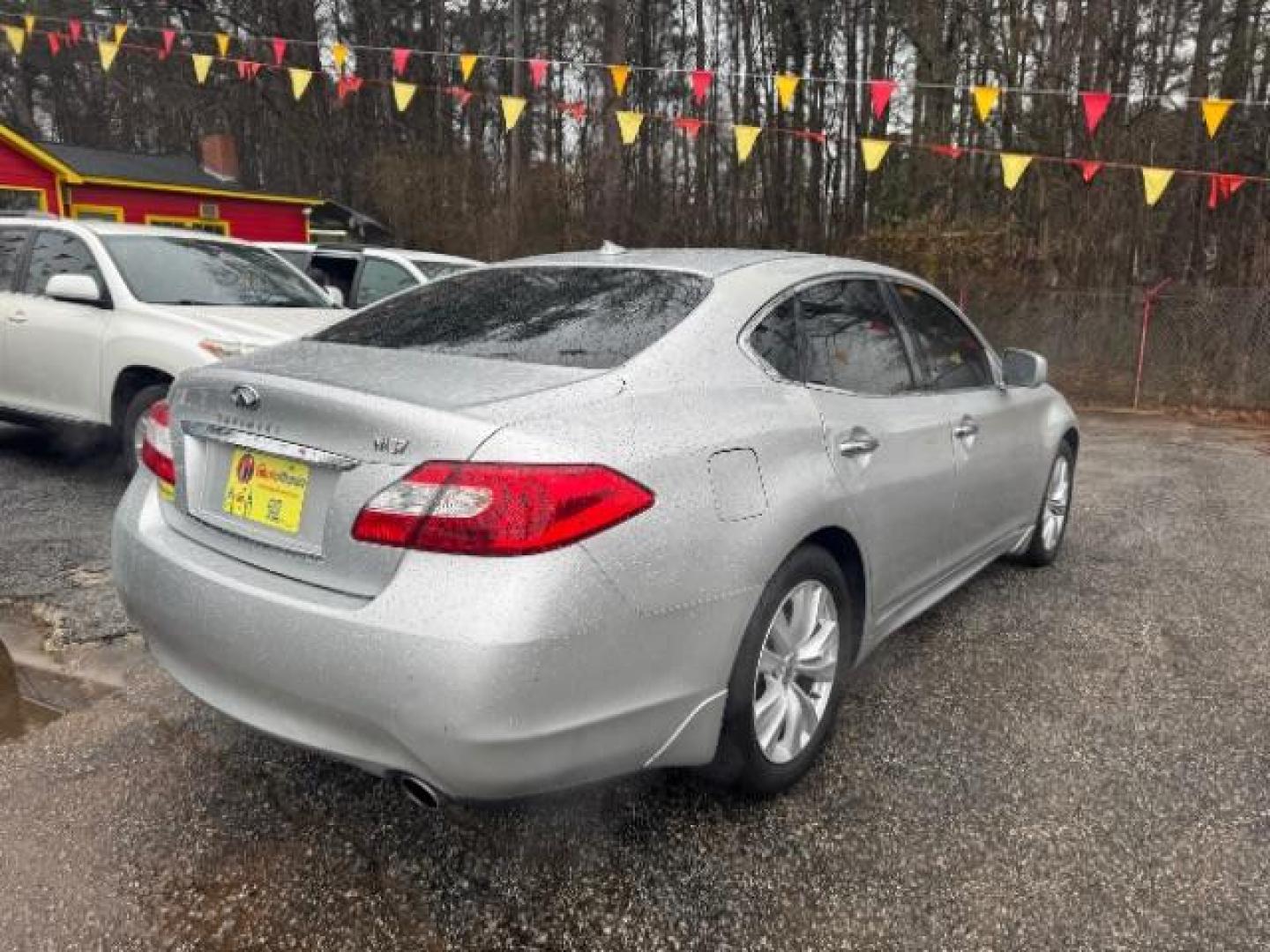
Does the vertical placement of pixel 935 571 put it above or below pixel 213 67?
below

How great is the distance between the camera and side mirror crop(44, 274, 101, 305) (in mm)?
5445

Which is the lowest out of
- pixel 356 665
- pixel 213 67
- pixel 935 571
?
pixel 935 571

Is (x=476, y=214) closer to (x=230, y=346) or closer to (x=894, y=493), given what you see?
(x=230, y=346)

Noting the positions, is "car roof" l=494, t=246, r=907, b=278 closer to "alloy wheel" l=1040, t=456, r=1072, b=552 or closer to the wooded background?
"alloy wheel" l=1040, t=456, r=1072, b=552

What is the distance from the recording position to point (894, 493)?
2867 millimetres

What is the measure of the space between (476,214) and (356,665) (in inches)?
925

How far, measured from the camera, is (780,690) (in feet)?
8.14

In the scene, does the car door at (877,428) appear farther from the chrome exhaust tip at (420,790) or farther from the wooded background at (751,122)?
the wooded background at (751,122)

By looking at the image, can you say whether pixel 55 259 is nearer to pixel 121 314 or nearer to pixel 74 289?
pixel 74 289

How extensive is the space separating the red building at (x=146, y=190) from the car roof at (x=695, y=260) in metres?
18.3

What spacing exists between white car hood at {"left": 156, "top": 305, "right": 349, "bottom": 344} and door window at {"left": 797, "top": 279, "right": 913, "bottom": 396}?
117 inches

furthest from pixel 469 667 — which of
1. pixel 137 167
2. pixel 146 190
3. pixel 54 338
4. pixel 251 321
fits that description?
pixel 137 167

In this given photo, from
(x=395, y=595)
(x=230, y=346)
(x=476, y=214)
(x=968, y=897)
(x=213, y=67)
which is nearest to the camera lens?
(x=395, y=595)

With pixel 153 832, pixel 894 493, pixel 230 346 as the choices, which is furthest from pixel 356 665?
pixel 230 346
